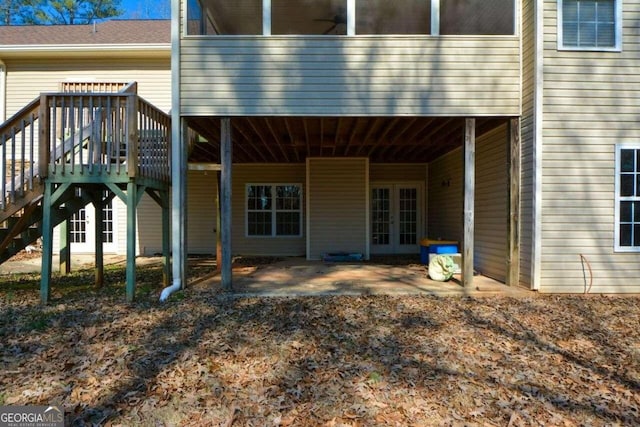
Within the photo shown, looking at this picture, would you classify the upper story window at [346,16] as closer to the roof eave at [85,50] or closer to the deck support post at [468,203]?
the deck support post at [468,203]

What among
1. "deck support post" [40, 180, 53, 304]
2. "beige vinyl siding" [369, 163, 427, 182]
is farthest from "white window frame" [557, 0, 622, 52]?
"deck support post" [40, 180, 53, 304]

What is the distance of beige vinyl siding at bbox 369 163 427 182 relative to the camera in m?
12.0

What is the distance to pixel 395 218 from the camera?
12070 millimetres

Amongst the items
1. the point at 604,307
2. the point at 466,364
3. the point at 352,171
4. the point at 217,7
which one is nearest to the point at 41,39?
the point at 217,7

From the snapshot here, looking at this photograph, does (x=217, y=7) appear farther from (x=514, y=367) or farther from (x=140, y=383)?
(x=514, y=367)

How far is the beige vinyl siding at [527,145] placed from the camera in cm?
609

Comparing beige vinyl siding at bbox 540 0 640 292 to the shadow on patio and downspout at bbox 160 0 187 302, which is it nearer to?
the shadow on patio

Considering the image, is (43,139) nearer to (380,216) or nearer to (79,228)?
(79,228)

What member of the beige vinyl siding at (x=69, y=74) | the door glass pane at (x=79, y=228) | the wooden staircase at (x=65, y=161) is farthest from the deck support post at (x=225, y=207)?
the door glass pane at (x=79, y=228)

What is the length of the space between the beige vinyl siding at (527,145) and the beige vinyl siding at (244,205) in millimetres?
6559

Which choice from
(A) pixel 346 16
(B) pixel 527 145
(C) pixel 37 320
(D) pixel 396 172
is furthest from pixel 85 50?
(B) pixel 527 145

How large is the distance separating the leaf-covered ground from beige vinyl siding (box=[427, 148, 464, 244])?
13.0 feet

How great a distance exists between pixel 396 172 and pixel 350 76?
614cm

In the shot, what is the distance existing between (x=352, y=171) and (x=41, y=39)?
952cm
